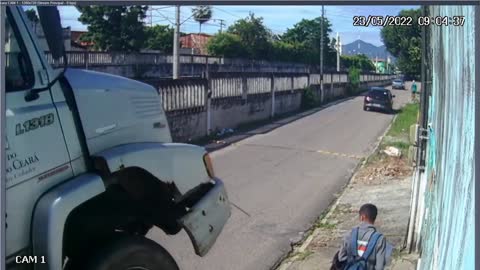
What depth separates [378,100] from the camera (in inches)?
221

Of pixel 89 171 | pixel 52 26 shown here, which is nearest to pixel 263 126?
pixel 89 171

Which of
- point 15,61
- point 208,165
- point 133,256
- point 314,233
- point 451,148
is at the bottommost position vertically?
point 314,233

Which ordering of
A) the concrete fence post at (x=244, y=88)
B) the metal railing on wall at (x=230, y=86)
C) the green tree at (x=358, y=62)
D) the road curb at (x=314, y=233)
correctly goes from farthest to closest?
the road curb at (x=314, y=233) → the concrete fence post at (x=244, y=88) → the green tree at (x=358, y=62) → the metal railing on wall at (x=230, y=86)

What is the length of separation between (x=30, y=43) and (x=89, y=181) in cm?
75

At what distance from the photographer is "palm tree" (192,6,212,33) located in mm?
3604

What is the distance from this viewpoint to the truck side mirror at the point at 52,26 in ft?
11.2

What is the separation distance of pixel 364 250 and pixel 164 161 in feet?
4.53

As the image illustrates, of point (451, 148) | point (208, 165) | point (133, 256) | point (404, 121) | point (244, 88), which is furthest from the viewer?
point (404, 121)

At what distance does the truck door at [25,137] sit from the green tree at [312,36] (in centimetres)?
149

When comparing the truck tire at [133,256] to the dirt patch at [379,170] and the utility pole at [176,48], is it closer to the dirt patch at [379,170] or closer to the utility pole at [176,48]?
the utility pole at [176,48]

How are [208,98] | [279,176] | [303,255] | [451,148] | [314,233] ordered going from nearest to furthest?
[451,148]
[208,98]
[279,176]
[303,255]
[314,233]

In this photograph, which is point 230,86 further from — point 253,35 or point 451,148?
point 451,148

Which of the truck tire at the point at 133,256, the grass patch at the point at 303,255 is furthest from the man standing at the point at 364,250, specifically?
the grass patch at the point at 303,255

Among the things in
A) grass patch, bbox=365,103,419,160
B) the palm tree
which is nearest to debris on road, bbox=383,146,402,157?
grass patch, bbox=365,103,419,160
